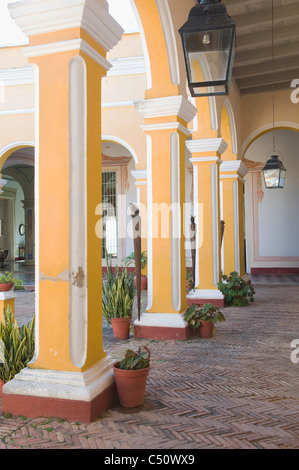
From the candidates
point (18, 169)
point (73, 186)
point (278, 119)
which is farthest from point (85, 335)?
point (18, 169)

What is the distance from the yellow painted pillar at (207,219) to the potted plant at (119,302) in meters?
2.49

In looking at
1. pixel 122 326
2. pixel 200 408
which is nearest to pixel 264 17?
pixel 122 326

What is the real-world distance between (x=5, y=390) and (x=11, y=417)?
195 millimetres

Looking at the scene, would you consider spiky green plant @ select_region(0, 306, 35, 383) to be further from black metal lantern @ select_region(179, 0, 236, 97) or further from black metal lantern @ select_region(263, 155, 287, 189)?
black metal lantern @ select_region(263, 155, 287, 189)

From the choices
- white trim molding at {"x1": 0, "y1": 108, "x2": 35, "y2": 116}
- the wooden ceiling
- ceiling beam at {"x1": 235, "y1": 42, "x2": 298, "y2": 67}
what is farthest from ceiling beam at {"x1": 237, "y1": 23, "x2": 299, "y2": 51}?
white trim molding at {"x1": 0, "y1": 108, "x2": 35, "y2": 116}

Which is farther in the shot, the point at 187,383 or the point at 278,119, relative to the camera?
the point at 278,119

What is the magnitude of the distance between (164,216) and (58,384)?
2976 millimetres

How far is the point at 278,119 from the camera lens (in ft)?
37.1

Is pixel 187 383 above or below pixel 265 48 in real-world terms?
below

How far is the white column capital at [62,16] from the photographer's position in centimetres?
305

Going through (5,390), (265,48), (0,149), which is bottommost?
(5,390)

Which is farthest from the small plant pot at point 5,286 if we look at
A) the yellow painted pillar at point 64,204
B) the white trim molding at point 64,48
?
the white trim molding at point 64,48

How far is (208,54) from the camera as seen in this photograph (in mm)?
3254
